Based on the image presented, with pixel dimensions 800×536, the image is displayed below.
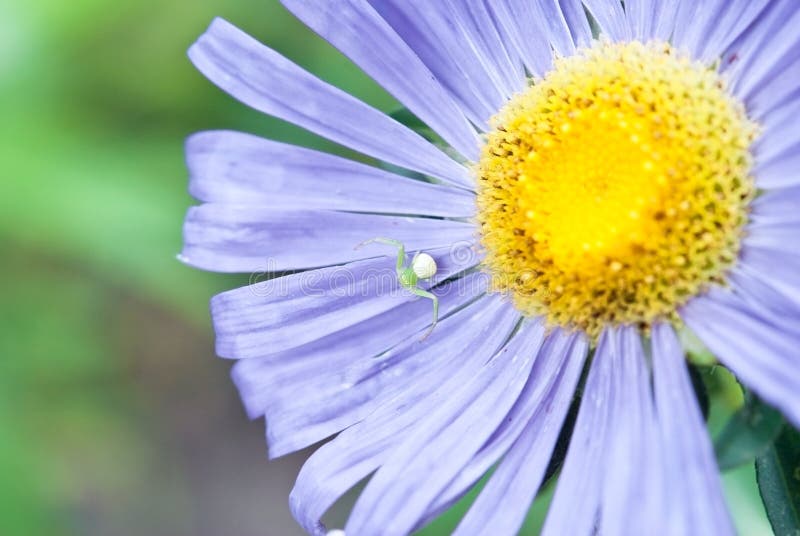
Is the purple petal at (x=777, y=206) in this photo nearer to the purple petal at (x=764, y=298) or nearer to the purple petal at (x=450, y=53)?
the purple petal at (x=764, y=298)

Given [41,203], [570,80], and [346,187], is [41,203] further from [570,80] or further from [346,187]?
[570,80]

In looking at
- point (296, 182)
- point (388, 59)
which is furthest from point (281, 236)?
point (388, 59)

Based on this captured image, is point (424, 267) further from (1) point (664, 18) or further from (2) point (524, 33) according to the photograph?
(1) point (664, 18)

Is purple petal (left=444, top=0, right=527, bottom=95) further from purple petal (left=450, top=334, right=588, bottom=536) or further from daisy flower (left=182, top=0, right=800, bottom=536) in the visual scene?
purple petal (left=450, top=334, right=588, bottom=536)

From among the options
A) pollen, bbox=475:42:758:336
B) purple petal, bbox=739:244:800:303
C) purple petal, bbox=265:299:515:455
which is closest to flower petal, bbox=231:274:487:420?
purple petal, bbox=265:299:515:455

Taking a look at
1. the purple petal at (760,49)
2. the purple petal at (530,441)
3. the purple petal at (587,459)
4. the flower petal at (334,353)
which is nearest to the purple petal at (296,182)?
the flower petal at (334,353)
